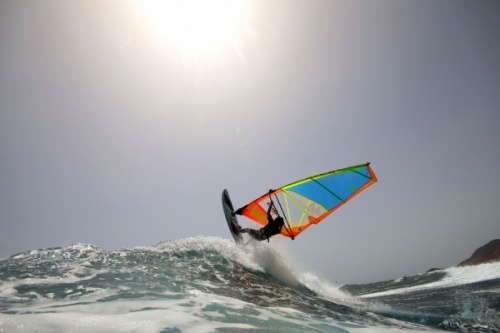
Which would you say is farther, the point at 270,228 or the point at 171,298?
the point at 270,228

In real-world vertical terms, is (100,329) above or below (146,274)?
below

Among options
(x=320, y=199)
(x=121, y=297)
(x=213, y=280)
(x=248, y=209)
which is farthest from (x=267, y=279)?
(x=121, y=297)

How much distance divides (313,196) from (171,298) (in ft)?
27.2

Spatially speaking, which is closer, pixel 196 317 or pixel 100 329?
pixel 100 329

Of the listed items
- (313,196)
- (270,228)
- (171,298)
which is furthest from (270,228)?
(171,298)

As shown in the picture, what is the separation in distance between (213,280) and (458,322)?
5.56m

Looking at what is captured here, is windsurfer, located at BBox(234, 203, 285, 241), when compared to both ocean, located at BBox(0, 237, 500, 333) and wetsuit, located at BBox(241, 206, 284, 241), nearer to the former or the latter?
wetsuit, located at BBox(241, 206, 284, 241)

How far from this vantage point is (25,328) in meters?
2.89

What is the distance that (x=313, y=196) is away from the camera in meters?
11.9

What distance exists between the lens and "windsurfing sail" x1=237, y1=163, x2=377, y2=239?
11.5m

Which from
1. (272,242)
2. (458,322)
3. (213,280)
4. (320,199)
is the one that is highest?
(320,199)

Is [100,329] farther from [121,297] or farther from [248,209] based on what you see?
[248,209]

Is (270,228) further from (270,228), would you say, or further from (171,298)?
(171,298)

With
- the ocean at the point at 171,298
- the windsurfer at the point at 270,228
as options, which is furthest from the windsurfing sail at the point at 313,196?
the ocean at the point at 171,298
